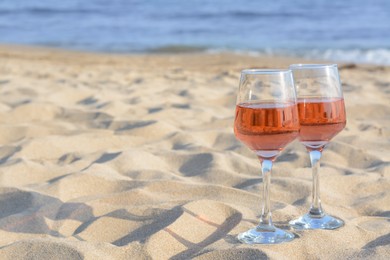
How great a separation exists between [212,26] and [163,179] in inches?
479

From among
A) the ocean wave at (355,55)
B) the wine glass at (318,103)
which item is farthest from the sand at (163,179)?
the ocean wave at (355,55)

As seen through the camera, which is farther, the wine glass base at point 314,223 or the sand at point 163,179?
the wine glass base at point 314,223

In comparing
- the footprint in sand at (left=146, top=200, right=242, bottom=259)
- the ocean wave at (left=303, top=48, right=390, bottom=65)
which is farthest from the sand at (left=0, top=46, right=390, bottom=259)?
the ocean wave at (left=303, top=48, right=390, bottom=65)

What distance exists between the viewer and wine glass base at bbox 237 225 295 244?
2178 millimetres

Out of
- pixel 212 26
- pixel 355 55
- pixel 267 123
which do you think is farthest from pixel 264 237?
pixel 212 26

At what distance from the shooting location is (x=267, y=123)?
1.99m

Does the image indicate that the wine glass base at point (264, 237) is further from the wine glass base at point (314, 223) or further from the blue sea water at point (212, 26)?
the blue sea water at point (212, 26)

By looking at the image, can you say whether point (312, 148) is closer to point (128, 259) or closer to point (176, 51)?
point (128, 259)

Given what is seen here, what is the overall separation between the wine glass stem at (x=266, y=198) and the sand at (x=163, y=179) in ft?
0.29

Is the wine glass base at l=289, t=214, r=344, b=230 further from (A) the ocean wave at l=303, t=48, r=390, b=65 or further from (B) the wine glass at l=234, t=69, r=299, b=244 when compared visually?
(A) the ocean wave at l=303, t=48, r=390, b=65

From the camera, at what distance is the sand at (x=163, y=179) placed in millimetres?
2207

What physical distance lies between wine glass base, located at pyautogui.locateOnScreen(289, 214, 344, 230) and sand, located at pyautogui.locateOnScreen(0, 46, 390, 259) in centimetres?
4

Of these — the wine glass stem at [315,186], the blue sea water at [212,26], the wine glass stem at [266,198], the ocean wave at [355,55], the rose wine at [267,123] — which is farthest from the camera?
the blue sea water at [212,26]

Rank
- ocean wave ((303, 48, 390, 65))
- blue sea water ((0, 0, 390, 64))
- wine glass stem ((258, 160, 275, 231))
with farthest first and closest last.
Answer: blue sea water ((0, 0, 390, 64))
ocean wave ((303, 48, 390, 65))
wine glass stem ((258, 160, 275, 231))
